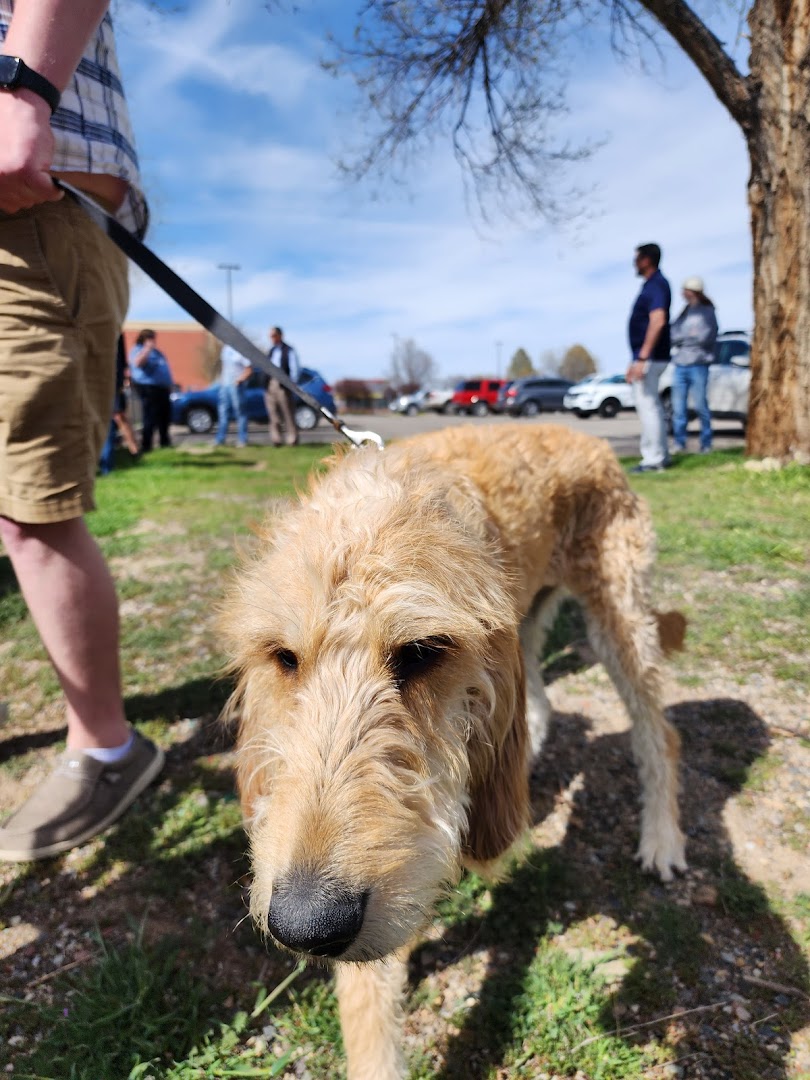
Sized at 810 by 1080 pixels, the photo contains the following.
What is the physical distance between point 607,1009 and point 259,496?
261 inches

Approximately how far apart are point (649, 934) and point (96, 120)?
2.97 metres

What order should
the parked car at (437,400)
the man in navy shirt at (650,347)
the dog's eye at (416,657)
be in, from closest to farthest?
the dog's eye at (416,657) → the man in navy shirt at (650,347) → the parked car at (437,400)

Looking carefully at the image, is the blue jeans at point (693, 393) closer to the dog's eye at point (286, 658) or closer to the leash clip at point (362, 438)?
the leash clip at point (362, 438)

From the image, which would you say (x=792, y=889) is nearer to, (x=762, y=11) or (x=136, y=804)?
(x=136, y=804)

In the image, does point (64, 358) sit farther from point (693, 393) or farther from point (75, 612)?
point (693, 393)

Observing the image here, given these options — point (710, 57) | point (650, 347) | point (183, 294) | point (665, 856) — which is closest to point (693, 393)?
point (650, 347)

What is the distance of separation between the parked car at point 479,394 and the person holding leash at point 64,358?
3677 centimetres

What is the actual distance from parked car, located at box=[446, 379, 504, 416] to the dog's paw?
1449 inches

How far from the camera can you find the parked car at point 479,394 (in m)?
38.3

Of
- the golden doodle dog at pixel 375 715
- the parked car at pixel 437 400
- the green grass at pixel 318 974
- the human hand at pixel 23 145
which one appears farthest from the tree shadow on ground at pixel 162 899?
the parked car at pixel 437 400

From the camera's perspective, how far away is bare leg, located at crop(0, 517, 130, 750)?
2023 mm

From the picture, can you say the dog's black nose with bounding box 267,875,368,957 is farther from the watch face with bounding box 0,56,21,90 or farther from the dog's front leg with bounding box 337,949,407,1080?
the watch face with bounding box 0,56,21,90

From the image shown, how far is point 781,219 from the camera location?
6695 mm

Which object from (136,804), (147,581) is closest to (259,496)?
(147,581)
